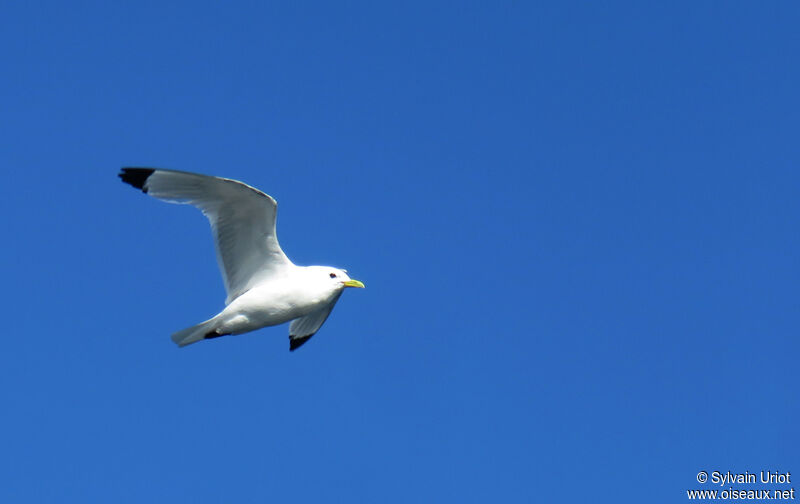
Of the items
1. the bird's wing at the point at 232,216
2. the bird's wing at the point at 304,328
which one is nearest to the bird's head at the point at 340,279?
the bird's wing at the point at 232,216

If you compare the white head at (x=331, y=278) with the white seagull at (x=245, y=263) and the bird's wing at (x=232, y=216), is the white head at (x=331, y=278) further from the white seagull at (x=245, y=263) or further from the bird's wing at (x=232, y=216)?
the bird's wing at (x=232, y=216)

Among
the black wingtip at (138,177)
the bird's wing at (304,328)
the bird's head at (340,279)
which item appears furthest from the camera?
the bird's wing at (304,328)

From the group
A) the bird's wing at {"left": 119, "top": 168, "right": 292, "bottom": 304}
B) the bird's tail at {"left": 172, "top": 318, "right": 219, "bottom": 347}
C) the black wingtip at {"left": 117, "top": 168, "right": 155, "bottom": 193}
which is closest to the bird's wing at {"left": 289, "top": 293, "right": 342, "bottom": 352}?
the bird's wing at {"left": 119, "top": 168, "right": 292, "bottom": 304}

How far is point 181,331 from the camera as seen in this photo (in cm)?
1109

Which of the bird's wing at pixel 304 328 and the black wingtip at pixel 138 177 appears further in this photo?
the bird's wing at pixel 304 328

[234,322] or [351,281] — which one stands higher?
[351,281]

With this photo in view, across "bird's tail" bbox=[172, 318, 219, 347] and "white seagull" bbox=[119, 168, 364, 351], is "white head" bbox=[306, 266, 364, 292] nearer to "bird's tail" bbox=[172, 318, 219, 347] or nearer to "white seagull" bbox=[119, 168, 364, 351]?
"white seagull" bbox=[119, 168, 364, 351]

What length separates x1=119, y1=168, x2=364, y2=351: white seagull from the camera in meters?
10.9

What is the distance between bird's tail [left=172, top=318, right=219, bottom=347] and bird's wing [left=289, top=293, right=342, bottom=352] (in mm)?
2080

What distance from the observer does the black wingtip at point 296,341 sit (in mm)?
13102

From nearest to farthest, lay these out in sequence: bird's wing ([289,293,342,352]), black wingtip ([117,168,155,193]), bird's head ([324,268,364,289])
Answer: black wingtip ([117,168,155,193]) → bird's head ([324,268,364,289]) → bird's wing ([289,293,342,352])

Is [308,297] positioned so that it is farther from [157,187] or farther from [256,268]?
[157,187]

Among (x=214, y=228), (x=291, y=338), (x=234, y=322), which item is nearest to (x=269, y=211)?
(x=214, y=228)

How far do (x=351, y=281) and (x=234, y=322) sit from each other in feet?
5.05
